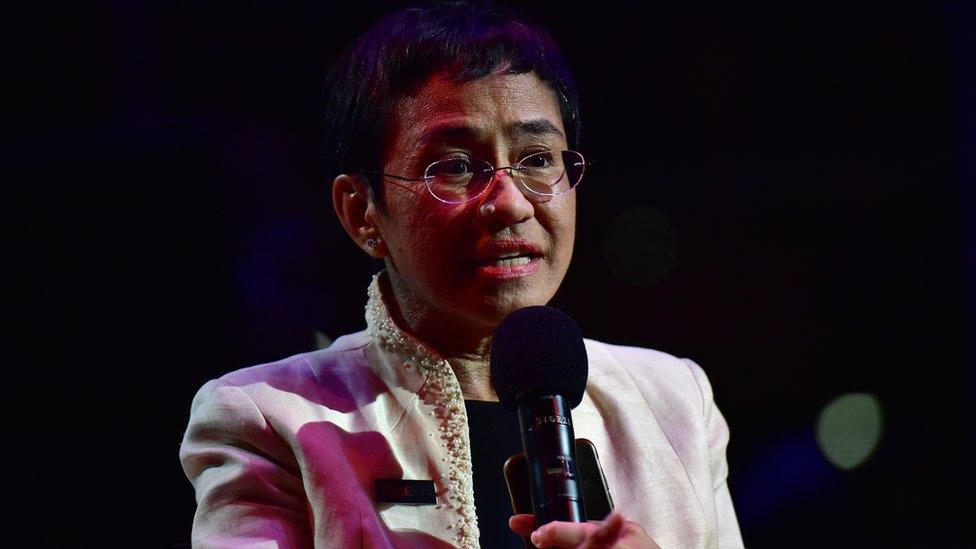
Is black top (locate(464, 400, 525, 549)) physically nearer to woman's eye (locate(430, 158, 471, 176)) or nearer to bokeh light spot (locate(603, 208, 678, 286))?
woman's eye (locate(430, 158, 471, 176))

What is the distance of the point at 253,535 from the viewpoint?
4.76 ft

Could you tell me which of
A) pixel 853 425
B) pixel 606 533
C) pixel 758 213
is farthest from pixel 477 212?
pixel 853 425

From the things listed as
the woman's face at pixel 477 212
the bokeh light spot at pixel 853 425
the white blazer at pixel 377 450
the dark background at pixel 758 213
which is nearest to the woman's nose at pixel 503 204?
the woman's face at pixel 477 212

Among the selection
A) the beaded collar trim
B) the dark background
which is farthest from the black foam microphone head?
the dark background

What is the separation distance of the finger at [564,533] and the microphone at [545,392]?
0.02m

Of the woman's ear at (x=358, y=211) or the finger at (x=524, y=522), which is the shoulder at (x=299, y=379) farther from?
the finger at (x=524, y=522)

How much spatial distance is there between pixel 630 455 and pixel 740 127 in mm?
1396

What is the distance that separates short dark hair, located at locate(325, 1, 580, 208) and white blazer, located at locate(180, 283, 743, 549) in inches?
11.9

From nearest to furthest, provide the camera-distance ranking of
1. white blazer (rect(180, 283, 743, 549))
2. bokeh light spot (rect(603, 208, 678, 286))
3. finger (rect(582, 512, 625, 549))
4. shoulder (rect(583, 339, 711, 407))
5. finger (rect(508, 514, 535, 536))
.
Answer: finger (rect(582, 512, 625, 549)), finger (rect(508, 514, 535, 536)), white blazer (rect(180, 283, 743, 549)), shoulder (rect(583, 339, 711, 407)), bokeh light spot (rect(603, 208, 678, 286))

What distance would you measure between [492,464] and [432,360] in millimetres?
213

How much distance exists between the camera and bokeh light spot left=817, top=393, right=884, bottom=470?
2.79 metres

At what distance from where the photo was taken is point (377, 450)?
1.56 metres

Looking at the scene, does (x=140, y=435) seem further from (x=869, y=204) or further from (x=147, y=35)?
(x=869, y=204)

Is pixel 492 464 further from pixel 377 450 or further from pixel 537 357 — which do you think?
pixel 537 357
